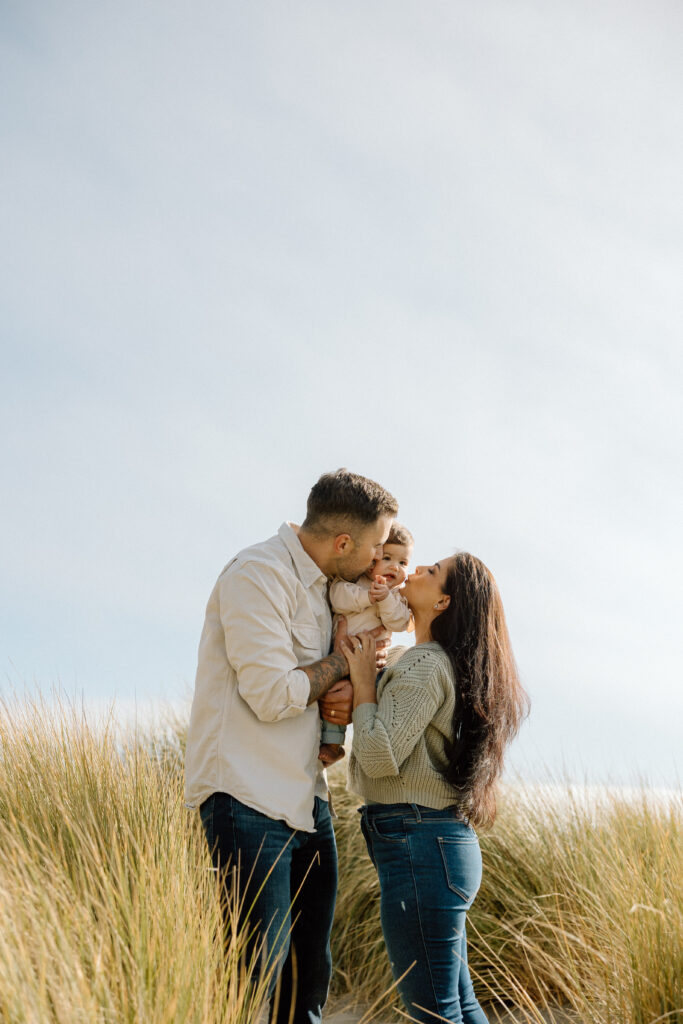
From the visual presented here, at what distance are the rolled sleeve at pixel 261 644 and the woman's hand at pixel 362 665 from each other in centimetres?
19

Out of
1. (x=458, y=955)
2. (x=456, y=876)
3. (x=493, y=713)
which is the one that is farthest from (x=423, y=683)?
(x=458, y=955)

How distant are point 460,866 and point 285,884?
0.53m

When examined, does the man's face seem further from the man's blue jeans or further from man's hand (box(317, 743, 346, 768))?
the man's blue jeans

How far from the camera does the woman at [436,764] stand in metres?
2.63

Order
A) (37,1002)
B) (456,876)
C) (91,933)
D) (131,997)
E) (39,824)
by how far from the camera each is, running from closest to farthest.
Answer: (37,1002)
(131,997)
(91,933)
(456,876)
(39,824)

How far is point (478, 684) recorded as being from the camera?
9.36ft

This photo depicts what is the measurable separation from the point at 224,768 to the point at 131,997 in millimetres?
718

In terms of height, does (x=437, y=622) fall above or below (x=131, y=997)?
above

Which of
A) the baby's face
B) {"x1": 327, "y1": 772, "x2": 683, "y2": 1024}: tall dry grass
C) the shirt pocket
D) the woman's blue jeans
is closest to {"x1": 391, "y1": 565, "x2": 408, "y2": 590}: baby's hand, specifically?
the baby's face

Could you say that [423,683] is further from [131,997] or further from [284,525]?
[131,997]

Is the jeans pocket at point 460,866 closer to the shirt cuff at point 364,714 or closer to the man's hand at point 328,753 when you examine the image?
the shirt cuff at point 364,714

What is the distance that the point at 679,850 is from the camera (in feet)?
13.1

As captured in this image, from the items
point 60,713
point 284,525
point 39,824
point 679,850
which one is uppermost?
point 284,525

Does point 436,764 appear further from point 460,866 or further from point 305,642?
point 305,642
